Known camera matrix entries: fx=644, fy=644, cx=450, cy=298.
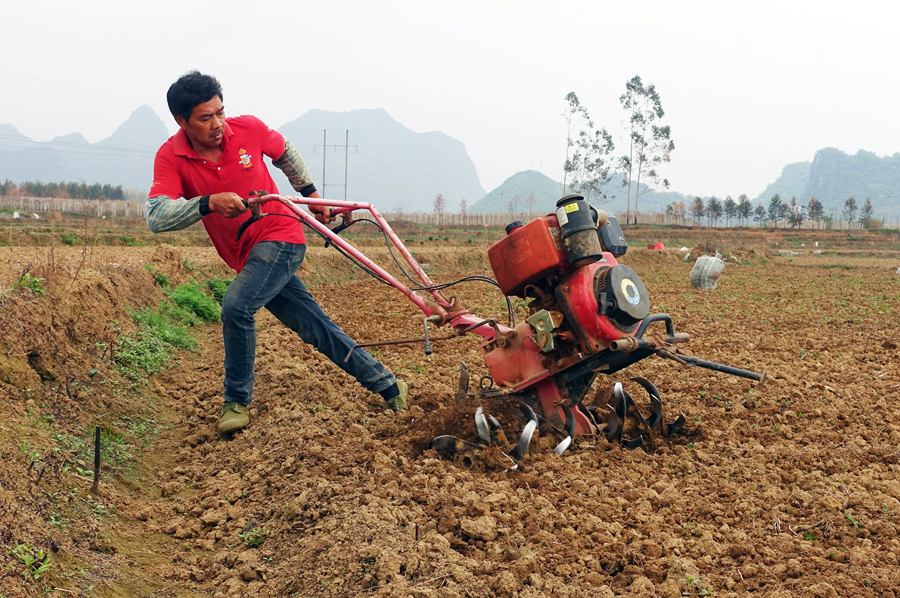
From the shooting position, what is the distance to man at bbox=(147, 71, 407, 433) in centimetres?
377

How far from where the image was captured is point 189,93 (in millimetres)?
3762

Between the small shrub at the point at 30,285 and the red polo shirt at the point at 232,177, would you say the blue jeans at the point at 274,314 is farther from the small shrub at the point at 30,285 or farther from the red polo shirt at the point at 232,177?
the small shrub at the point at 30,285

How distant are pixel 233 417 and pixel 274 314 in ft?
2.45

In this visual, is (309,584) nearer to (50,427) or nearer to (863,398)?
(50,427)

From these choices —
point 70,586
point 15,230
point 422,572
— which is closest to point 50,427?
point 70,586

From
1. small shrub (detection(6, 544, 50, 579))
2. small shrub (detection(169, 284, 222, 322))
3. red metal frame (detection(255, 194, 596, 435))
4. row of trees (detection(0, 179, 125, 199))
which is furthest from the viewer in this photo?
row of trees (detection(0, 179, 125, 199))

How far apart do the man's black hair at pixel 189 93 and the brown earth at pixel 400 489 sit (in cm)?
185

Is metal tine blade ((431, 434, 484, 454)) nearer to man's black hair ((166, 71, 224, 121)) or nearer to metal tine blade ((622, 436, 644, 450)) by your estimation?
metal tine blade ((622, 436, 644, 450))

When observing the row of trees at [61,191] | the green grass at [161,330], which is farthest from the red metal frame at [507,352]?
the row of trees at [61,191]

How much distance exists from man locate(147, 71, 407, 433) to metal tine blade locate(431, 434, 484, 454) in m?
0.88

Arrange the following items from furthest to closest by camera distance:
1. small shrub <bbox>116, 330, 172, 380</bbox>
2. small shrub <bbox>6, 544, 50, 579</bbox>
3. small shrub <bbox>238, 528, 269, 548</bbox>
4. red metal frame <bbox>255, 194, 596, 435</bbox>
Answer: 1. small shrub <bbox>116, 330, 172, 380</bbox>
2. red metal frame <bbox>255, 194, 596, 435</bbox>
3. small shrub <bbox>238, 528, 269, 548</bbox>
4. small shrub <bbox>6, 544, 50, 579</bbox>

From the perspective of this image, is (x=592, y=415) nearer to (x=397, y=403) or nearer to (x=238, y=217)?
(x=397, y=403)

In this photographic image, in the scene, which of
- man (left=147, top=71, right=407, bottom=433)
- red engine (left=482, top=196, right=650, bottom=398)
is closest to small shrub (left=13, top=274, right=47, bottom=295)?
man (left=147, top=71, right=407, bottom=433)

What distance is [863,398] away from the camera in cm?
514
